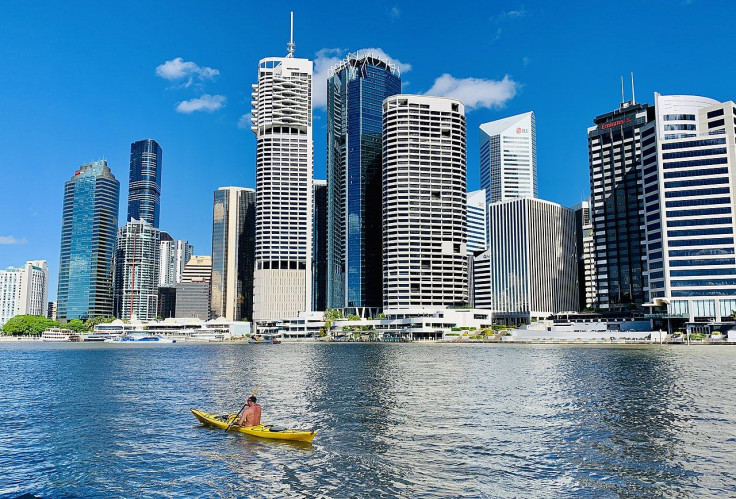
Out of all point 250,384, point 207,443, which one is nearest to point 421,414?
point 207,443

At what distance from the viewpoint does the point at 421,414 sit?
57375 mm

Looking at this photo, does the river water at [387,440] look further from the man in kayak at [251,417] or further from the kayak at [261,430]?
the man in kayak at [251,417]

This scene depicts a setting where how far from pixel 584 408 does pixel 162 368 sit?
84.5m

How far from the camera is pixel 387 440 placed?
151 ft

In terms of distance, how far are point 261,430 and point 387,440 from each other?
995 cm

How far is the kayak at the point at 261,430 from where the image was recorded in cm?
4503

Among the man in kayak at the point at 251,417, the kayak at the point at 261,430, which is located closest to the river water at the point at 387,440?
the kayak at the point at 261,430

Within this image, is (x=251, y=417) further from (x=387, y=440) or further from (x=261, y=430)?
(x=387, y=440)

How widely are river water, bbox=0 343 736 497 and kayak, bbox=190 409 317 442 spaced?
2.77ft

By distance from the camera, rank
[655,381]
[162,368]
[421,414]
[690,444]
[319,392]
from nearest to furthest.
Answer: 1. [690,444]
2. [421,414]
3. [319,392]
4. [655,381]
5. [162,368]

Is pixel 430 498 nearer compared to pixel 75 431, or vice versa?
pixel 430 498

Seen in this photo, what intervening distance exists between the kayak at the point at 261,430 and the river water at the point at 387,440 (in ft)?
2.77

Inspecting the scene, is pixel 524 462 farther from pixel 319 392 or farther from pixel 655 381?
pixel 655 381

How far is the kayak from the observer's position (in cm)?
4503
